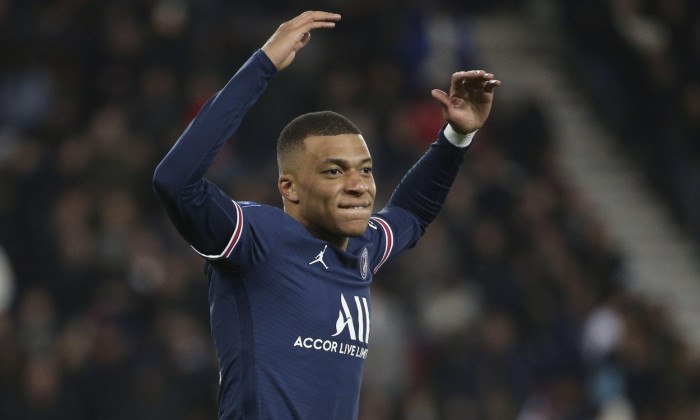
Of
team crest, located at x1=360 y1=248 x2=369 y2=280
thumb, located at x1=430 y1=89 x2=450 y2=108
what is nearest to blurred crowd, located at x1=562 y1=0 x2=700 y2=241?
thumb, located at x1=430 y1=89 x2=450 y2=108

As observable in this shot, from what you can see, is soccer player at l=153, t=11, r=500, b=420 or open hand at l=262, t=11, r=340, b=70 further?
open hand at l=262, t=11, r=340, b=70

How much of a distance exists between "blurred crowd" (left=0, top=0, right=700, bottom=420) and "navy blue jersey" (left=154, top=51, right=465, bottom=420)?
14.6 feet

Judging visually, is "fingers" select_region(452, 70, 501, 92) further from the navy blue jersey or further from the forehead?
the navy blue jersey

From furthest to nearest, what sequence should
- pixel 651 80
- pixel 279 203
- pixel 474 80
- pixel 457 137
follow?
pixel 651 80, pixel 279 203, pixel 457 137, pixel 474 80

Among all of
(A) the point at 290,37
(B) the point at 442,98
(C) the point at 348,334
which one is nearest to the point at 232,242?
(C) the point at 348,334

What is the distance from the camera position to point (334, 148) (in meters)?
4.03

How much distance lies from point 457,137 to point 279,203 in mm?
4780

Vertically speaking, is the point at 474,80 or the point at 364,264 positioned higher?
the point at 474,80

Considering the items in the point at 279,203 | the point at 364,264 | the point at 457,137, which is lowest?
the point at 364,264

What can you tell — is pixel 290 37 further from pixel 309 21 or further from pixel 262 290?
pixel 262 290

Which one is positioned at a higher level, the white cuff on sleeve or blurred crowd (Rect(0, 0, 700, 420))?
blurred crowd (Rect(0, 0, 700, 420))

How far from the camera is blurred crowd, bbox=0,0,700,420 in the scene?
8.55 meters

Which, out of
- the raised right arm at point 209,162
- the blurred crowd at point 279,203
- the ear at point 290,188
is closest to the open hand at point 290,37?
the raised right arm at point 209,162

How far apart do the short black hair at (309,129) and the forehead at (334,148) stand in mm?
21
